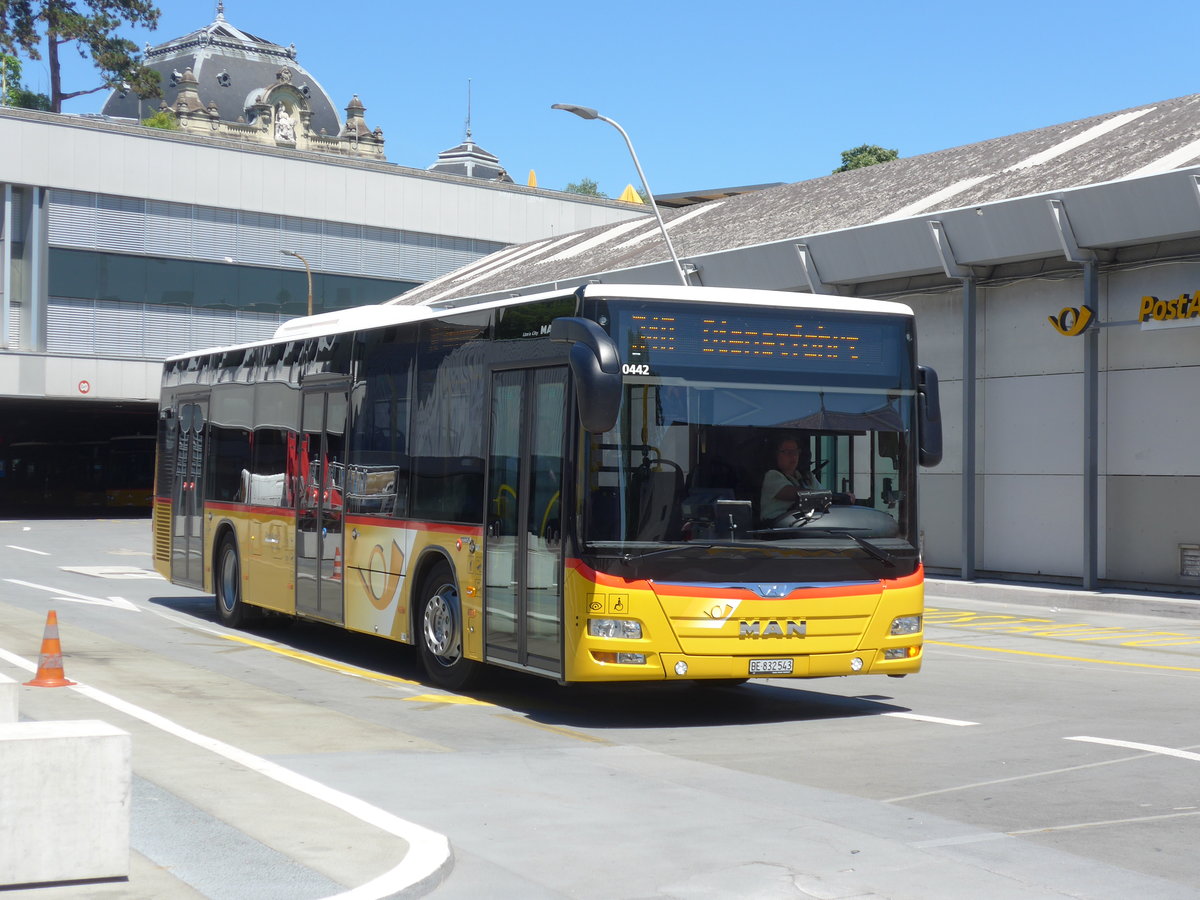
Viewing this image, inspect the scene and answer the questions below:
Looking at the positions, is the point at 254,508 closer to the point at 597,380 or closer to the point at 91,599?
the point at 91,599

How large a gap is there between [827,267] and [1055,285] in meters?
4.94

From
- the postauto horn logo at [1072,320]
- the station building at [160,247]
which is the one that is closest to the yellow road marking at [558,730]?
the postauto horn logo at [1072,320]

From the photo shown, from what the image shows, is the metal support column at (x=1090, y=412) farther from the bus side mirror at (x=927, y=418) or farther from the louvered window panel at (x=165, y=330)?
the louvered window panel at (x=165, y=330)

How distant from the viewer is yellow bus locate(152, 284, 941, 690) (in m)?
10.3

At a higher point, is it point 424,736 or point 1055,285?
point 1055,285

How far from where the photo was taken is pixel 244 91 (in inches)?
5827

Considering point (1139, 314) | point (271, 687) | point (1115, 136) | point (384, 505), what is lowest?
point (271, 687)

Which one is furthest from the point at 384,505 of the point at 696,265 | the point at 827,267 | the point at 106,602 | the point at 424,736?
the point at 696,265

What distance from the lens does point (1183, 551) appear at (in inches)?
920

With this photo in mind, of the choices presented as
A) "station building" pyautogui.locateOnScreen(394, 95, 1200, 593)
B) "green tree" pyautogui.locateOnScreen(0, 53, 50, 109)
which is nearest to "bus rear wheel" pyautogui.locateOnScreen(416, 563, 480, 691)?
"station building" pyautogui.locateOnScreen(394, 95, 1200, 593)

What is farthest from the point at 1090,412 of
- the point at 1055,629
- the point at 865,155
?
the point at 865,155

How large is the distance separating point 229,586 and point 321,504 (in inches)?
143

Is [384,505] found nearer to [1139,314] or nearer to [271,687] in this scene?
[271,687]

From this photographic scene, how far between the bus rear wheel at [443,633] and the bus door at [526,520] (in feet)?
2.26
